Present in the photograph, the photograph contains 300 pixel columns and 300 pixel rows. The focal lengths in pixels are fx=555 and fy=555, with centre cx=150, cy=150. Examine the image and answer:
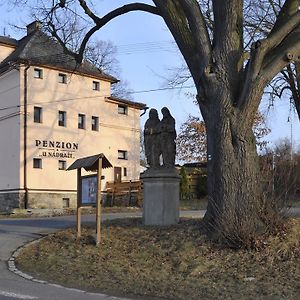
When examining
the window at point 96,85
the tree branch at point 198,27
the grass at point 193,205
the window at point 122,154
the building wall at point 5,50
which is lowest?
the grass at point 193,205

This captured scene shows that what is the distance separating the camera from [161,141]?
15.6 m

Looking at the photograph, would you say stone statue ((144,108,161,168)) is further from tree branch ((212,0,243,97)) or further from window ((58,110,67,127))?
window ((58,110,67,127))

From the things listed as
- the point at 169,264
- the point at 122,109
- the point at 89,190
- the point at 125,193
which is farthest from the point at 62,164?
the point at 169,264

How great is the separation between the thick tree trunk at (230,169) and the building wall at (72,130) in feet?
84.6

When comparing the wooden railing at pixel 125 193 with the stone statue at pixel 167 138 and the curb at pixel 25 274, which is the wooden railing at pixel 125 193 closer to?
the stone statue at pixel 167 138

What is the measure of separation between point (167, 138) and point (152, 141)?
51cm

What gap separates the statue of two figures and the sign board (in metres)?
1.81

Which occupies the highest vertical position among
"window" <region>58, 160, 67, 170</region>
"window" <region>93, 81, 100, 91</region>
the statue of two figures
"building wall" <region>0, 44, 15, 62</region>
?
"building wall" <region>0, 44, 15, 62</region>

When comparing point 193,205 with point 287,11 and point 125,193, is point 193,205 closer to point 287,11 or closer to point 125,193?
point 125,193

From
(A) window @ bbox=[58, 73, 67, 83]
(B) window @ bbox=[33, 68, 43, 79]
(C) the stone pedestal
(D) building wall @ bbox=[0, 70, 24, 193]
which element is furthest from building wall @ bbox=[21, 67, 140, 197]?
(C) the stone pedestal

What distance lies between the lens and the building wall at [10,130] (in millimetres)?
38281

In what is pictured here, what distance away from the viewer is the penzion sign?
128 ft

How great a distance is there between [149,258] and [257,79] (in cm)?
455

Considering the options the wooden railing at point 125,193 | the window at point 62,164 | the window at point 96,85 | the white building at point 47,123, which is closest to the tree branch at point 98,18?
the white building at point 47,123
